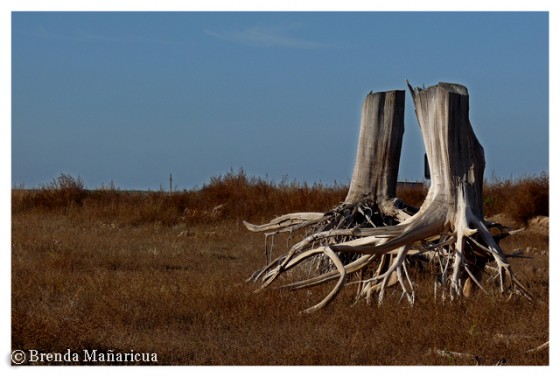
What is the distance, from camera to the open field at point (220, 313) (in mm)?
7176

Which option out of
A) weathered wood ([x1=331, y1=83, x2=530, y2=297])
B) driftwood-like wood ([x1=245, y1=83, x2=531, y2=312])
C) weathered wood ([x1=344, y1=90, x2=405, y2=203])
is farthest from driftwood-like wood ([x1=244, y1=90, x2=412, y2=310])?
weathered wood ([x1=331, y1=83, x2=530, y2=297])

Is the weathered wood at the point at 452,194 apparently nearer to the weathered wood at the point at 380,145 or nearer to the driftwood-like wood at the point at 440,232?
the driftwood-like wood at the point at 440,232

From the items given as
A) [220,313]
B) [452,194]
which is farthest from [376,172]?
[220,313]

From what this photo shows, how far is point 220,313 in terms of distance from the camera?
28.4 feet

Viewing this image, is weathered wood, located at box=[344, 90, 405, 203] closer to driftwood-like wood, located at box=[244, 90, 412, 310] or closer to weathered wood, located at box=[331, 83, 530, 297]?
driftwood-like wood, located at box=[244, 90, 412, 310]

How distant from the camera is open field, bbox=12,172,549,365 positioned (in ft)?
23.5

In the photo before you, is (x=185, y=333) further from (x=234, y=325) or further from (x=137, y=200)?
(x=137, y=200)

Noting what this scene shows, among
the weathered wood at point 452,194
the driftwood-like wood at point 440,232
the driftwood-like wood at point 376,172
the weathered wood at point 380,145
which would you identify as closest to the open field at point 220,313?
the driftwood-like wood at point 440,232

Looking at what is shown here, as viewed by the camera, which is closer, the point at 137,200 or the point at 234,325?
the point at 234,325

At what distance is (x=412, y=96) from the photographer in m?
9.53

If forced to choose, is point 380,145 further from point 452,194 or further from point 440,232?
point 440,232

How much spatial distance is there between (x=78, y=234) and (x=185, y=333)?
28.0 ft

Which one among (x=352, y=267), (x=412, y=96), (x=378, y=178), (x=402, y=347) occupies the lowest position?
(x=402, y=347)

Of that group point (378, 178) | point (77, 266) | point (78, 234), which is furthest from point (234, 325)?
point (78, 234)
